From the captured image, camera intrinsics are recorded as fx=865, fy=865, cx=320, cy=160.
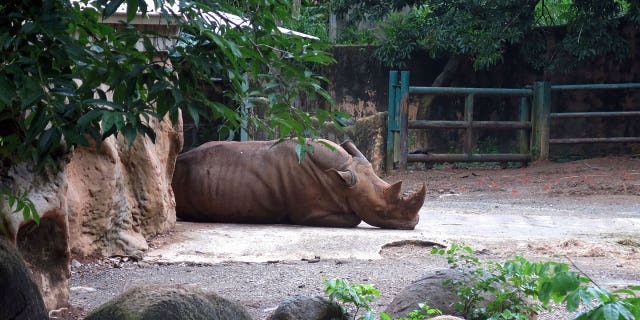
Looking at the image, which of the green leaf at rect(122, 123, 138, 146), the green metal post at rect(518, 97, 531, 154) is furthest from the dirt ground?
the green metal post at rect(518, 97, 531, 154)

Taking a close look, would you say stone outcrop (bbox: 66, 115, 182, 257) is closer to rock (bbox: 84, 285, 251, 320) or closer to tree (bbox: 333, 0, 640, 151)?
rock (bbox: 84, 285, 251, 320)

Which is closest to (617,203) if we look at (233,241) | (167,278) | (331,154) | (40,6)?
(331,154)

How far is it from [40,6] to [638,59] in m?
13.1

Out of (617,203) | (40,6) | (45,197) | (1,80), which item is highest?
(40,6)

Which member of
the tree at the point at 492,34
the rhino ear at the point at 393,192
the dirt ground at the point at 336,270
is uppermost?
the tree at the point at 492,34

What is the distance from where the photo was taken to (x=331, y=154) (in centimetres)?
728

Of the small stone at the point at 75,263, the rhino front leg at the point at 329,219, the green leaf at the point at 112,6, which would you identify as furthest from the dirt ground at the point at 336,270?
the green leaf at the point at 112,6

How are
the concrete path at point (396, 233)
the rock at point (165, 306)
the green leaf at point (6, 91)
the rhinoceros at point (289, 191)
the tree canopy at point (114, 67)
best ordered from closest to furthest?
1. the green leaf at point (6, 91)
2. the tree canopy at point (114, 67)
3. the rock at point (165, 306)
4. the concrete path at point (396, 233)
5. the rhinoceros at point (289, 191)

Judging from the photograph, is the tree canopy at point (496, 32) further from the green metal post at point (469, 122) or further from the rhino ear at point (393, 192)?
the rhino ear at point (393, 192)

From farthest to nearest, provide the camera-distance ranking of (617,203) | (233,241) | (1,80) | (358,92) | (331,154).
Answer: (358,92) → (617,203) → (331,154) → (233,241) → (1,80)

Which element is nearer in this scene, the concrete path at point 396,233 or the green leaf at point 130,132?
the green leaf at point 130,132

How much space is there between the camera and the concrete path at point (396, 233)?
18.8ft

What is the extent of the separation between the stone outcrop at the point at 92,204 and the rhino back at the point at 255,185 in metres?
0.69

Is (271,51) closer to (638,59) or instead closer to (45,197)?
(45,197)
